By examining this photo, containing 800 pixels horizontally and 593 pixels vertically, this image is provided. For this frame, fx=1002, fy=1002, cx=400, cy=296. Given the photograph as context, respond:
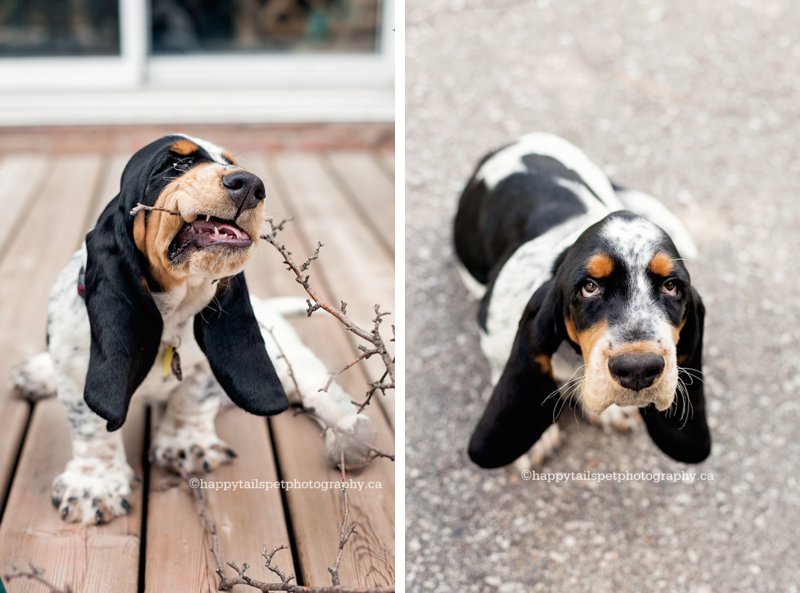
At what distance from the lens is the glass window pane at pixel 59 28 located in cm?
503

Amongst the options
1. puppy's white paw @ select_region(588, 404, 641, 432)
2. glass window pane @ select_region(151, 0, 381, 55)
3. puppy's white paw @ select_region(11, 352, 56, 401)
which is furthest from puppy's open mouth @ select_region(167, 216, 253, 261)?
glass window pane @ select_region(151, 0, 381, 55)

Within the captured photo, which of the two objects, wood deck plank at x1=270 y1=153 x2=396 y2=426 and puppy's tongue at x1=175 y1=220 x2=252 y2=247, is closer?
puppy's tongue at x1=175 y1=220 x2=252 y2=247

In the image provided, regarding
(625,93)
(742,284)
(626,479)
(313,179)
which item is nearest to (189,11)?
(313,179)

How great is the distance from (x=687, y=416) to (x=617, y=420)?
1.92ft

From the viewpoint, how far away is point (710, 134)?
181 inches

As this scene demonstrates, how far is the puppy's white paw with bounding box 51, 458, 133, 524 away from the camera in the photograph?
2.49 metres

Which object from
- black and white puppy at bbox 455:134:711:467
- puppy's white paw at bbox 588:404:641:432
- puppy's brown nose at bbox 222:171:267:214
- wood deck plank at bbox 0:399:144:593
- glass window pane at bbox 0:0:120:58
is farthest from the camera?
glass window pane at bbox 0:0:120:58

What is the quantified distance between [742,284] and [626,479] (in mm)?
1144

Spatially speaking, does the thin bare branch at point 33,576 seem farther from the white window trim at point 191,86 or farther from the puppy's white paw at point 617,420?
the white window trim at point 191,86

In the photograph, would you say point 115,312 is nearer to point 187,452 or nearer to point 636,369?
point 187,452

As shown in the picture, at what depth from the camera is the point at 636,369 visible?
217cm

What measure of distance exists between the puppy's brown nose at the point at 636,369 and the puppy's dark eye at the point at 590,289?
0.16m

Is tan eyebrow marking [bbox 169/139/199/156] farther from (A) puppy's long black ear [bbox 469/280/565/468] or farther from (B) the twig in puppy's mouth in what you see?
(A) puppy's long black ear [bbox 469/280/565/468]

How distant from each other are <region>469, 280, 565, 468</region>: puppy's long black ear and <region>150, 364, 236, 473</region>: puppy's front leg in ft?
2.30
